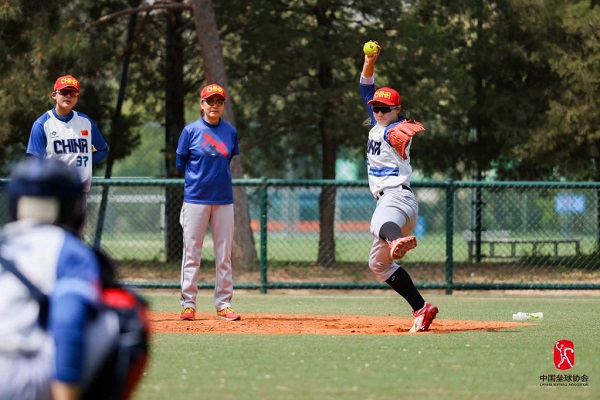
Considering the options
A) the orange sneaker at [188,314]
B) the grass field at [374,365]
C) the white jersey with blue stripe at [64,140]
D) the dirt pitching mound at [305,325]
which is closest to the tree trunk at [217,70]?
the dirt pitching mound at [305,325]

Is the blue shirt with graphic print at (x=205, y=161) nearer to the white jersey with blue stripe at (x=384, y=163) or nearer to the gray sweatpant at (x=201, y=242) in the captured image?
the gray sweatpant at (x=201, y=242)

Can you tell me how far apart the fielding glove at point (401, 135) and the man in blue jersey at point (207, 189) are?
1.85m

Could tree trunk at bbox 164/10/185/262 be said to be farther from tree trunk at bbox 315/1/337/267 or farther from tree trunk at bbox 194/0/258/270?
tree trunk at bbox 315/1/337/267

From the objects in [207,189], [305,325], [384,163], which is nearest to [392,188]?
[384,163]

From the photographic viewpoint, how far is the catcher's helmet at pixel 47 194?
3.39 meters

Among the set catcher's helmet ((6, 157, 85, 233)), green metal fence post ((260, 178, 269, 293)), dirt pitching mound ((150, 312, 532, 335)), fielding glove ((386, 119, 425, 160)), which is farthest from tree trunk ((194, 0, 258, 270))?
catcher's helmet ((6, 157, 85, 233))

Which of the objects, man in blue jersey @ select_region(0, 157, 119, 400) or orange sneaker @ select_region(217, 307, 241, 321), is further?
orange sneaker @ select_region(217, 307, 241, 321)

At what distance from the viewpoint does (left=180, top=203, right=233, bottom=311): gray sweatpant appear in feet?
33.8

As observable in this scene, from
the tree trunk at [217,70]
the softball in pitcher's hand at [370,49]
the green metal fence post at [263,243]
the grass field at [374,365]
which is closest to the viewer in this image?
the grass field at [374,365]

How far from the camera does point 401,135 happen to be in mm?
9109

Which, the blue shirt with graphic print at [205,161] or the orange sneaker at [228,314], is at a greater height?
the blue shirt with graphic print at [205,161]

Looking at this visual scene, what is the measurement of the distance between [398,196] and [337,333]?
1.26 meters

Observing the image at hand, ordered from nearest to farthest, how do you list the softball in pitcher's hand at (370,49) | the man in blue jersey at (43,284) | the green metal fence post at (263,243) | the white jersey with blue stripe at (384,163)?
1. the man in blue jersey at (43,284)
2. the white jersey with blue stripe at (384,163)
3. the softball in pitcher's hand at (370,49)
4. the green metal fence post at (263,243)

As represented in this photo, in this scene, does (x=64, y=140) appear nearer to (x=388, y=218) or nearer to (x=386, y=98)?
(x=386, y=98)
